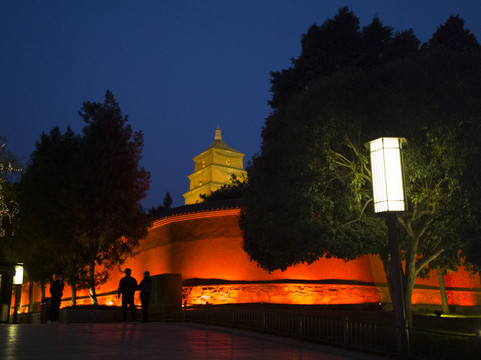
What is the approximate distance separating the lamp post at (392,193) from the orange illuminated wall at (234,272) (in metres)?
14.0

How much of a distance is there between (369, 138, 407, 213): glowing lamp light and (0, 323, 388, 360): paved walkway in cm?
267

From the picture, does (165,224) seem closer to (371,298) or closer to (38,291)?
(371,298)

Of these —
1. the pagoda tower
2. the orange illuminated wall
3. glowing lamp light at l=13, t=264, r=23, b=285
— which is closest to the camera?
the orange illuminated wall

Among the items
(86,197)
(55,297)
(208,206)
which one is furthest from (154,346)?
(208,206)

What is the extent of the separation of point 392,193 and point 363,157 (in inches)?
201

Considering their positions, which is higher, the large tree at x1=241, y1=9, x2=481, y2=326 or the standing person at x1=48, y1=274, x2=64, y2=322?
the large tree at x1=241, y1=9, x2=481, y2=326

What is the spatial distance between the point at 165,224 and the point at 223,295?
18.7ft

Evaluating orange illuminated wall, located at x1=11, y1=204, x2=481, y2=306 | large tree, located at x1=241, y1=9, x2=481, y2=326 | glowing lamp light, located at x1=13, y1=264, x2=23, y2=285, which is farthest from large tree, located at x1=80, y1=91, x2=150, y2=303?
large tree, located at x1=241, y1=9, x2=481, y2=326

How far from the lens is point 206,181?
214 feet

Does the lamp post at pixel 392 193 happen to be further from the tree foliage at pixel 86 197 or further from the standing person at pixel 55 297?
the tree foliage at pixel 86 197

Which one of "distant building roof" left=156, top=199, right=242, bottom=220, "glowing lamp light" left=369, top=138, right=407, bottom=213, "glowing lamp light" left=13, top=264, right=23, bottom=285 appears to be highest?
"distant building roof" left=156, top=199, right=242, bottom=220

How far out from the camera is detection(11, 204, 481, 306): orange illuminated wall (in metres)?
22.9

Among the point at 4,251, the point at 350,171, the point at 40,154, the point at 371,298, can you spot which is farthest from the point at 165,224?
the point at 350,171

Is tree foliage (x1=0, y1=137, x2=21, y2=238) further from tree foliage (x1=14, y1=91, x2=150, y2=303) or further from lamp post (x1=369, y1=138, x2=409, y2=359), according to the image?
lamp post (x1=369, y1=138, x2=409, y2=359)
